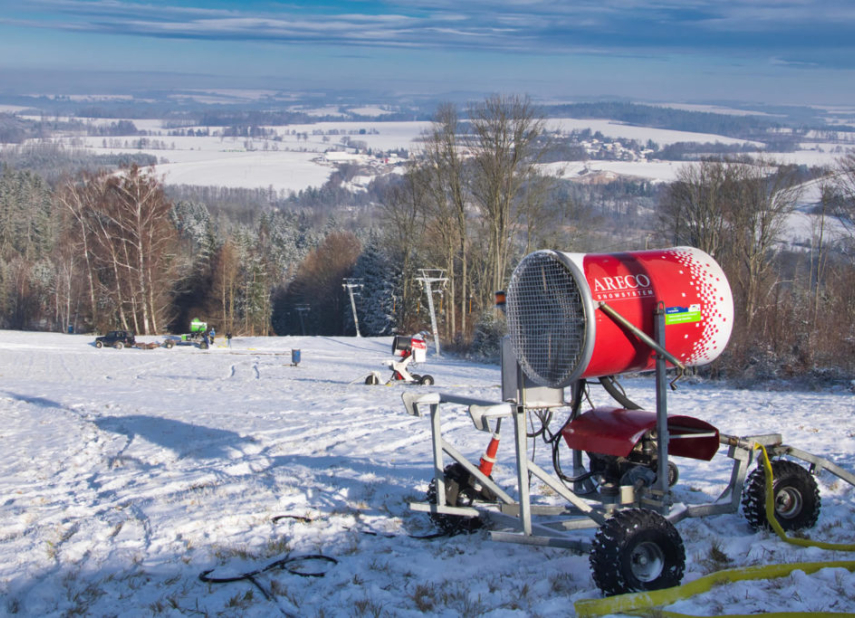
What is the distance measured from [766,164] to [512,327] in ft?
168

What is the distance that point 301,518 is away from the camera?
7359 mm

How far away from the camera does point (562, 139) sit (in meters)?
50.4

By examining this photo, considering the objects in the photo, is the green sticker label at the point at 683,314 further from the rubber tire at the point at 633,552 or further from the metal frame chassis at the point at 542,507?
the rubber tire at the point at 633,552

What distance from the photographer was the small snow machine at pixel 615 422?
5379 mm

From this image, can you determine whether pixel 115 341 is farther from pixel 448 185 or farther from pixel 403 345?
pixel 403 345

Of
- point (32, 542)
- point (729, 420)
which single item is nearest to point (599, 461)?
point (32, 542)

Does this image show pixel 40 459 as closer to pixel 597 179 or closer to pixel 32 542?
pixel 32 542

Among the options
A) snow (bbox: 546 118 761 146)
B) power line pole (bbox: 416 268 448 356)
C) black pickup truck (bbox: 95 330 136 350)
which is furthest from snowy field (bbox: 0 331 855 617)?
snow (bbox: 546 118 761 146)

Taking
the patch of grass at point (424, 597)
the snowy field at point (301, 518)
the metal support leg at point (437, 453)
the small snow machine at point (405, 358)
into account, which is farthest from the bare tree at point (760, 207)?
the patch of grass at point (424, 597)

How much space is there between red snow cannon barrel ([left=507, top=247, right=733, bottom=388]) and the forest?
1604 cm

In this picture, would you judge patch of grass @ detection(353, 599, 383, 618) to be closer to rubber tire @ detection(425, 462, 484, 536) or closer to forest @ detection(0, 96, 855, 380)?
rubber tire @ detection(425, 462, 484, 536)

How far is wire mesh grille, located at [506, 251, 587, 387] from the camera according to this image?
5672 millimetres

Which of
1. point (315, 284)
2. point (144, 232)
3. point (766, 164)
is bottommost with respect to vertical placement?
point (315, 284)

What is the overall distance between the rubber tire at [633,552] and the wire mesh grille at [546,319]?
1.19 meters
